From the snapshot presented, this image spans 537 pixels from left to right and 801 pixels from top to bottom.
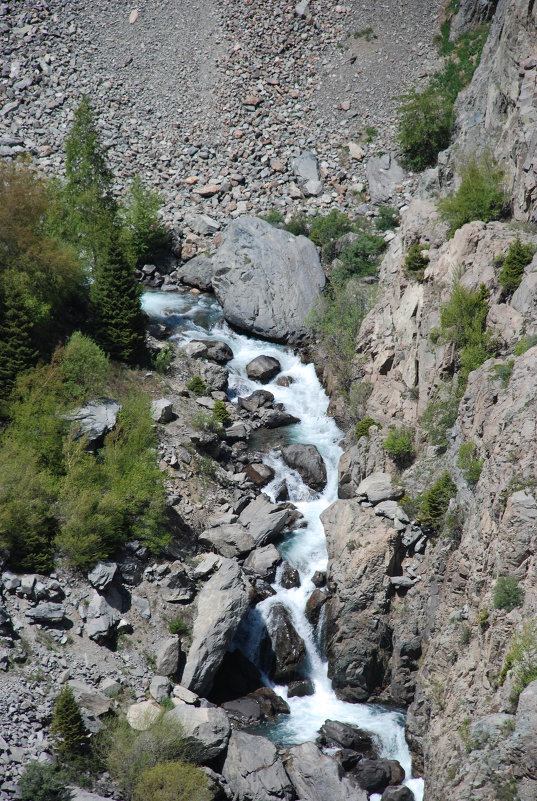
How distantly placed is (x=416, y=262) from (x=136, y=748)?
88.0 feet

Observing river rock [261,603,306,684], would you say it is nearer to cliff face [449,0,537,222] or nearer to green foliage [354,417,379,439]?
green foliage [354,417,379,439]

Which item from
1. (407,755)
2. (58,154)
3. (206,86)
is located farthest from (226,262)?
(407,755)

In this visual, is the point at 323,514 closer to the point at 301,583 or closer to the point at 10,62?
the point at 301,583

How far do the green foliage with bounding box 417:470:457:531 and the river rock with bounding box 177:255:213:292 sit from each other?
91.9 feet

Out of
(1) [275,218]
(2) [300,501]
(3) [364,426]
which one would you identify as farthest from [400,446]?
(1) [275,218]

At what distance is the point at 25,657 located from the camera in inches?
1134

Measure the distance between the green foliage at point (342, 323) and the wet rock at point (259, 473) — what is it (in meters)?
7.56

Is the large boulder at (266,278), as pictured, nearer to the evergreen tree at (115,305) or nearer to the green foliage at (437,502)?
the evergreen tree at (115,305)

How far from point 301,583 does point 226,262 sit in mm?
26546

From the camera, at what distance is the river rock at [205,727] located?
2831cm

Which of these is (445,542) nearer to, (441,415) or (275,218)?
(441,415)

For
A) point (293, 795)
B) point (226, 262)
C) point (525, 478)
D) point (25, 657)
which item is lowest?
point (293, 795)

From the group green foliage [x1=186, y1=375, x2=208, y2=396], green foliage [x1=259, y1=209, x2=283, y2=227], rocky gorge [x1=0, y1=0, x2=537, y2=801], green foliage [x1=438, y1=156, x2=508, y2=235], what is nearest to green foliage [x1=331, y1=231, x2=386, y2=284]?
rocky gorge [x1=0, y1=0, x2=537, y2=801]

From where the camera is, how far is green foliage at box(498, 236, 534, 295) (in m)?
32.7
